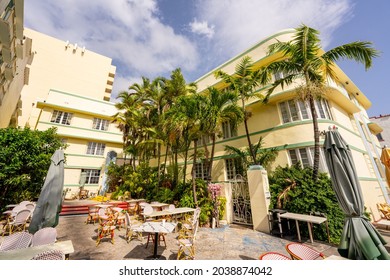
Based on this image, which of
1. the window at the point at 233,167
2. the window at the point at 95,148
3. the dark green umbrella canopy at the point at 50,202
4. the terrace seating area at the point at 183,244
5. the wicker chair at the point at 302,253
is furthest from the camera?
the window at the point at 95,148

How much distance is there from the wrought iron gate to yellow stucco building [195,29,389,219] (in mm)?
2194

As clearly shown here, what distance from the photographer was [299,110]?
36.8 ft

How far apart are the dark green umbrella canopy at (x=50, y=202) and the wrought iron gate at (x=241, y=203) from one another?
9400 mm

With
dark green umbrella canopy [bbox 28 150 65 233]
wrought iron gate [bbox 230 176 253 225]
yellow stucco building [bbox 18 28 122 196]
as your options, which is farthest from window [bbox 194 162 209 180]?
yellow stucco building [bbox 18 28 122 196]

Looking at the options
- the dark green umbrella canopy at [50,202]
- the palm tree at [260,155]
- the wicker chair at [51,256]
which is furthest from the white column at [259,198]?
the dark green umbrella canopy at [50,202]

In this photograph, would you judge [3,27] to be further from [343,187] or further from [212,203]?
[343,187]

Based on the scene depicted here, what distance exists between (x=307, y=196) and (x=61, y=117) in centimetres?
2755

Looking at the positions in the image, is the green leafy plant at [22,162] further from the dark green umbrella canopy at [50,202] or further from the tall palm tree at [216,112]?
the tall palm tree at [216,112]

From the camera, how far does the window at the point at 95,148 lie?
22.6 m

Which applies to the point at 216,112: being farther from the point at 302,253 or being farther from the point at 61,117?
the point at 61,117

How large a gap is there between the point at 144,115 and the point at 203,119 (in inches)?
400

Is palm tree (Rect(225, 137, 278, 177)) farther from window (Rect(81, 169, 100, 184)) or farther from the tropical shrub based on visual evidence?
window (Rect(81, 169, 100, 184))

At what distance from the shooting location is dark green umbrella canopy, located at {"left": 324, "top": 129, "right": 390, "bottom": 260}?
3.54 meters

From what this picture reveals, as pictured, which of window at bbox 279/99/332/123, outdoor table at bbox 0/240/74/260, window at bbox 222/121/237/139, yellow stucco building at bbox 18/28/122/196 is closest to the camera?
outdoor table at bbox 0/240/74/260
